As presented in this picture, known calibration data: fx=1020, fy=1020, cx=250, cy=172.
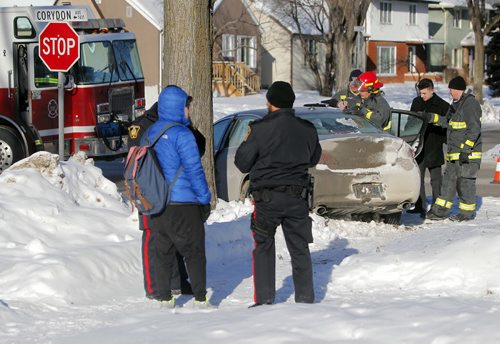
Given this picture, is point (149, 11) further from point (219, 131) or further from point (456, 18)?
point (456, 18)

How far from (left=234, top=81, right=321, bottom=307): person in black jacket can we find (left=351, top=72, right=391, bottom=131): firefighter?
5319 millimetres

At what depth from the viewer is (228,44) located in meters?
54.5

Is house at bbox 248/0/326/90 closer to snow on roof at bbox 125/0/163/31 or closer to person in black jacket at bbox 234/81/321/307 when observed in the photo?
snow on roof at bbox 125/0/163/31

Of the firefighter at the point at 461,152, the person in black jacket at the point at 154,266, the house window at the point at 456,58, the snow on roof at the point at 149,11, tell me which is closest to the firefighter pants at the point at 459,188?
the firefighter at the point at 461,152

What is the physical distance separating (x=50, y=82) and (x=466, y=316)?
40.7 feet

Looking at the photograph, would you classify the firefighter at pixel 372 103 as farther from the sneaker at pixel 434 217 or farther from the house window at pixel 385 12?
the house window at pixel 385 12

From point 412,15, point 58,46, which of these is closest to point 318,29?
point 412,15

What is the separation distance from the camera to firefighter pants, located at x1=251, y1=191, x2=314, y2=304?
748 cm

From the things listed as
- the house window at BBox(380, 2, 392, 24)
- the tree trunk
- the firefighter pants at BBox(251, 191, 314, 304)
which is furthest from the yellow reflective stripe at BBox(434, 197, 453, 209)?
the house window at BBox(380, 2, 392, 24)

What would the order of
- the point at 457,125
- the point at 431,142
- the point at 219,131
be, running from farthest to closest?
the point at 219,131 < the point at 431,142 < the point at 457,125

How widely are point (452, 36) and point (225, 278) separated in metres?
70.8

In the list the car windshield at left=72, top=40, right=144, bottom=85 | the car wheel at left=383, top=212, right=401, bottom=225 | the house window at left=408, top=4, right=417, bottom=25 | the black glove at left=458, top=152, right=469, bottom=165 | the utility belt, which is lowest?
the car wheel at left=383, top=212, right=401, bottom=225

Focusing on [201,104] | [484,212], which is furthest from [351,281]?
[484,212]

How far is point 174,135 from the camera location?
7.45m
